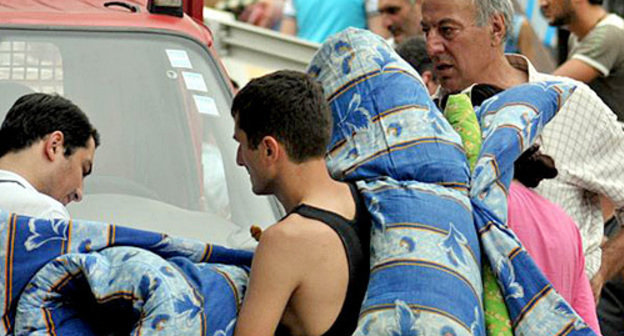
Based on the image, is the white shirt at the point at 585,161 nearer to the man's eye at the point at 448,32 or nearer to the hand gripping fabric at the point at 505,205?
the man's eye at the point at 448,32

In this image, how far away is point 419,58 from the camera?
20.4 ft

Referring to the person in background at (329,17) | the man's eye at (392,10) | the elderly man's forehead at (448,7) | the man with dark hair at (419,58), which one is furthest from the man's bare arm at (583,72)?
the elderly man's forehead at (448,7)

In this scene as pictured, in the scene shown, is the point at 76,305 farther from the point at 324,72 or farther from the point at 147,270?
the point at 324,72

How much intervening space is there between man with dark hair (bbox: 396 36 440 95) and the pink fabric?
2278 millimetres

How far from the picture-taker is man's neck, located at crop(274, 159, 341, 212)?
3.28 meters

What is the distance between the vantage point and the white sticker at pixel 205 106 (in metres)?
4.78

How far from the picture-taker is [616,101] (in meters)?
6.89

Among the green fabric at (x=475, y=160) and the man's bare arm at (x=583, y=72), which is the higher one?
the green fabric at (x=475, y=160)

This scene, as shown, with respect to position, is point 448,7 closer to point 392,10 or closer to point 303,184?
point 303,184

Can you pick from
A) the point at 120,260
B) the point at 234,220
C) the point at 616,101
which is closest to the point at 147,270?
the point at 120,260

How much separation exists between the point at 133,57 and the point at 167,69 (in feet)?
0.39

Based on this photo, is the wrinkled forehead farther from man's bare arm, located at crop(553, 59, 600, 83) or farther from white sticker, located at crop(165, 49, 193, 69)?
man's bare arm, located at crop(553, 59, 600, 83)

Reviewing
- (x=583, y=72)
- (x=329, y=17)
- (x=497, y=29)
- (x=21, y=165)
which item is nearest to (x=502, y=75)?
(x=497, y=29)

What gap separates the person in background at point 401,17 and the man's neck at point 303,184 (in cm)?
484
